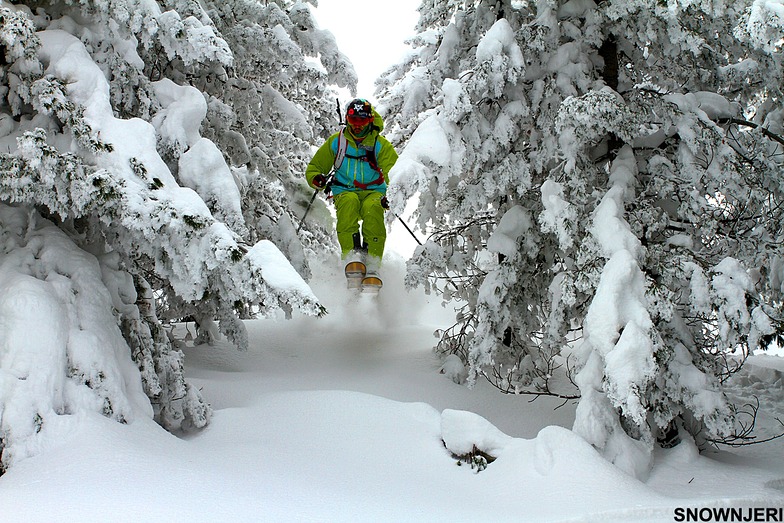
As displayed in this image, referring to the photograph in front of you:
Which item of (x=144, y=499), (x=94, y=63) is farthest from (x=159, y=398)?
(x=94, y=63)

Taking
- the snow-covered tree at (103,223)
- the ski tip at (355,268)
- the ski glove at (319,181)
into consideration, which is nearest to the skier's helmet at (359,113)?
the ski glove at (319,181)

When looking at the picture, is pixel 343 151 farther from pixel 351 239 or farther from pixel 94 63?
pixel 94 63

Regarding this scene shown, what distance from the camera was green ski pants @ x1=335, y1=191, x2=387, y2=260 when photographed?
9023mm

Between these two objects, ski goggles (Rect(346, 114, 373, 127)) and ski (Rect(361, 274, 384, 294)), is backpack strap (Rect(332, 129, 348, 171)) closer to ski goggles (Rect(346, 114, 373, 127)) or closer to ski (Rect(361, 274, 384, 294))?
ski goggles (Rect(346, 114, 373, 127))

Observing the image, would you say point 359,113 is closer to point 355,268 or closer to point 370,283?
point 355,268

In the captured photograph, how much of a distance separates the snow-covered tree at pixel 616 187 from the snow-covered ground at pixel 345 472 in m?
0.46

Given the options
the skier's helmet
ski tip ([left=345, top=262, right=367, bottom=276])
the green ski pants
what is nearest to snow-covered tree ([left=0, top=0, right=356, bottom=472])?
the skier's helmet

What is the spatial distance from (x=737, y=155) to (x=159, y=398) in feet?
19.2

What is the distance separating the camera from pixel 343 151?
9328 millimetres

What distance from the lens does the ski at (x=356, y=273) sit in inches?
349

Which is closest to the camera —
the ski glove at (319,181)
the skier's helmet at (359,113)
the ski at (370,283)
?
the skier's helmet at (359,113)

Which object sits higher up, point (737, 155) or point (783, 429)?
point (737, 155)

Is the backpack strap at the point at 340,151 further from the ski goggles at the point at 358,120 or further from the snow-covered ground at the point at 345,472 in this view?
the snow-covered ground at the point at 345,472

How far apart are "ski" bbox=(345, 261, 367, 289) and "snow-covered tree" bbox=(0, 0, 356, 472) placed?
123 inches
